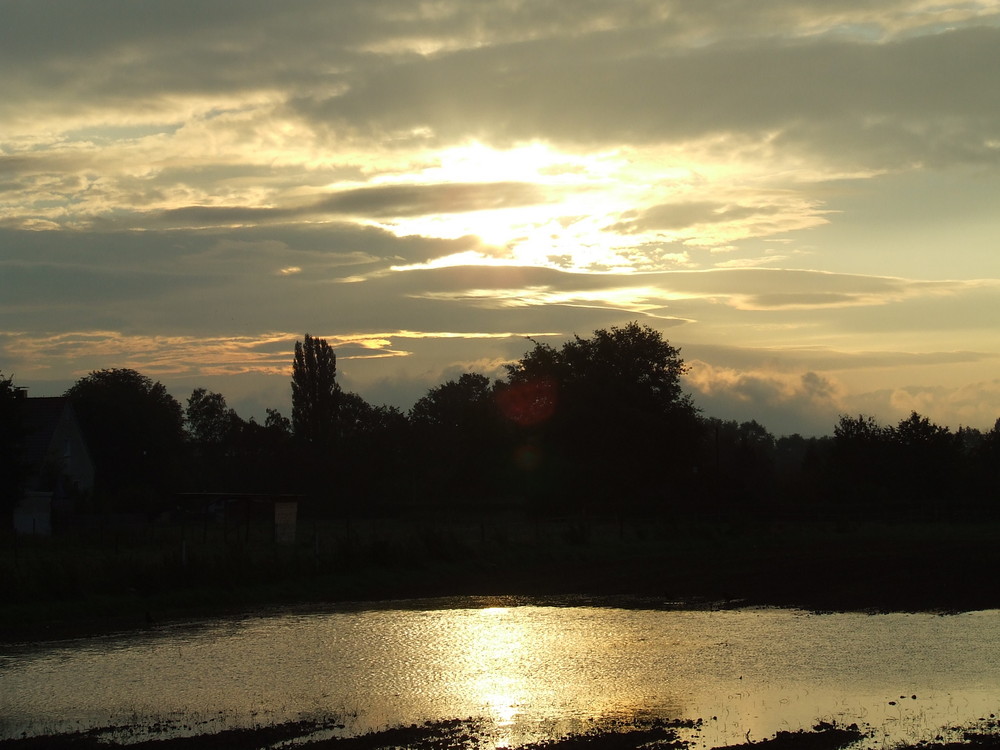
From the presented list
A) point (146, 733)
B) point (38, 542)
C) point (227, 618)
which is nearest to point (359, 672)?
point (146, 733)

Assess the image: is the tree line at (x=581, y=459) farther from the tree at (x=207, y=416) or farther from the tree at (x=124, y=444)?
the tree at (x=207, y=416)

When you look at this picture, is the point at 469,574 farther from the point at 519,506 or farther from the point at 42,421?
the point at 519,506

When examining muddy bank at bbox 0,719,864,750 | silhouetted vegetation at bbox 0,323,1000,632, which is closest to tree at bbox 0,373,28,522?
silhouetted vegetation at bbox 0,323,1000,632

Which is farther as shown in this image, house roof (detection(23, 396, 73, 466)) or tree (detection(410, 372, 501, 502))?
tree (detection(410, 372, 501, 502))

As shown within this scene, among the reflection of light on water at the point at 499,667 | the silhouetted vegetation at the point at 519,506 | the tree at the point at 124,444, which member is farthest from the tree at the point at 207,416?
the reflection of light on water at the point at 499,667

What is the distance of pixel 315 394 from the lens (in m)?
93.3

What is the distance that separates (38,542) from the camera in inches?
1468

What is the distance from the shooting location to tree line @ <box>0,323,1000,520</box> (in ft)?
208

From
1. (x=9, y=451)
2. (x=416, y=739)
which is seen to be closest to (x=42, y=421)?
Result: (x=9, y=451)

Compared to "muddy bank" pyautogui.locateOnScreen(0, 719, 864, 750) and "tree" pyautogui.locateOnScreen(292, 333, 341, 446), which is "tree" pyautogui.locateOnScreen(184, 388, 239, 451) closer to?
"tree" pyautogui.locateOnScreen(292, 333, 341, 446)

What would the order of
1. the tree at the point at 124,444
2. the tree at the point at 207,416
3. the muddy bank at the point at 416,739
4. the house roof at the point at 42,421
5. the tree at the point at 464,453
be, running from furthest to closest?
the tree at the point at 207,416 → the tree at the point at 464,453 → the tree at the point at 124,444 → the house roof at the point at 42,421 → the muddy bank at the point at 416,739

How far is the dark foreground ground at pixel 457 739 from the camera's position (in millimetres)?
10203

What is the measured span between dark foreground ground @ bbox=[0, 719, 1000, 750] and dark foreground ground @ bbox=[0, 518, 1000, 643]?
964 cm

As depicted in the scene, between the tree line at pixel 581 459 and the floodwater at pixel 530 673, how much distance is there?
1348 inches
